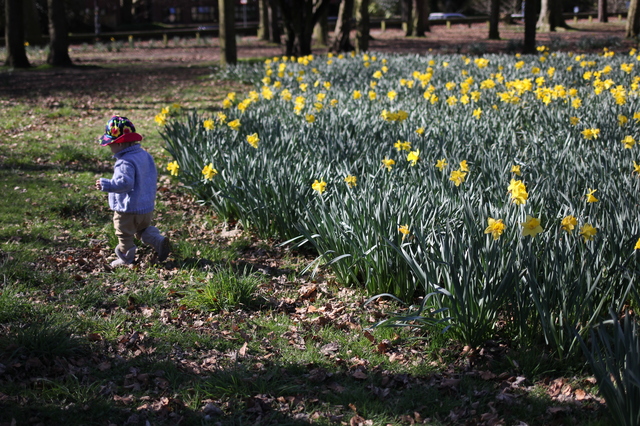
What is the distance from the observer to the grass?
2666 millimetres

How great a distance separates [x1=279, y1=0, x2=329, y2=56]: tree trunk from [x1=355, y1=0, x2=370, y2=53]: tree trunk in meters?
1.04

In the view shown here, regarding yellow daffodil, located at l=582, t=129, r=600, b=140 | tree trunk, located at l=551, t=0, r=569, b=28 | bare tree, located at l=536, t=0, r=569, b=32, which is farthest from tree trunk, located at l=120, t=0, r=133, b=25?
yellow daffodil, located at l=582, t=129, r=600, b=140

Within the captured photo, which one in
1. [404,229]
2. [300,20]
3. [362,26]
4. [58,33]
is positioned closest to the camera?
[404,229]

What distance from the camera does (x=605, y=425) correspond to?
7.89ft

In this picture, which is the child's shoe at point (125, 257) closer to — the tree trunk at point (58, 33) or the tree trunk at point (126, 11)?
the tree trunk at point (58, 33)

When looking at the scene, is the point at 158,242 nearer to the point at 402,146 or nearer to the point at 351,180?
the point at 351,180

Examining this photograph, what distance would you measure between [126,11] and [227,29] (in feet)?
107

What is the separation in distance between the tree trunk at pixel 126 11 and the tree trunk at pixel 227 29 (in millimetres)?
31800

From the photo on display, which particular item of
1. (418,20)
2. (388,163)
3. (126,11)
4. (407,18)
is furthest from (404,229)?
(126,11)

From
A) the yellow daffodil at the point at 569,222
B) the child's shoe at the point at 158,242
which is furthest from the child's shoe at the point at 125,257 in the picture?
the yellow daffodil at the point at 569,222

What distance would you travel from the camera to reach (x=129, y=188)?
4.04 metres

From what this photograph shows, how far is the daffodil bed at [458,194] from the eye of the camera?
2881 millimetres

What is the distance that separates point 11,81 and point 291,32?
767 centimetres

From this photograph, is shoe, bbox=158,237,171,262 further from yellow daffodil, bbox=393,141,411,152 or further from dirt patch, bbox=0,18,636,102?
dirt patch, bbox=0,18,636,102
